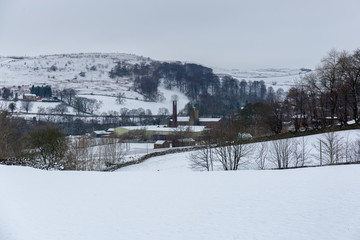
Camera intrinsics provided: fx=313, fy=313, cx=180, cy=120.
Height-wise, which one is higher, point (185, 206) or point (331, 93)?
point (331, 93)

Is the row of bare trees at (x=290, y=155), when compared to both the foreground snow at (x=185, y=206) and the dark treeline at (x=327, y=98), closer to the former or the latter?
the foreground snow at (x=185, y=206)

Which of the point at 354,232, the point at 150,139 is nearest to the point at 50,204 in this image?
the point at 354,232

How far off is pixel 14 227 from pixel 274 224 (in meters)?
7.40

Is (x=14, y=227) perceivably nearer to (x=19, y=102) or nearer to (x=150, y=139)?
(x=150, y=139)

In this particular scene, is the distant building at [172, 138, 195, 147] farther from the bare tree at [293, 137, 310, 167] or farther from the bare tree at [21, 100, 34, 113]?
the bare tree at [21, 100, 34, 113]

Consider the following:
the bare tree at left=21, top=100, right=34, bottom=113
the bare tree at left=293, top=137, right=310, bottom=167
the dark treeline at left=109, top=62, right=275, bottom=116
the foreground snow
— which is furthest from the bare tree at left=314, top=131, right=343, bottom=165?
the dark treeline at left=109, top=62, right=275, bottom=116

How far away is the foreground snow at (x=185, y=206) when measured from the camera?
8656mm

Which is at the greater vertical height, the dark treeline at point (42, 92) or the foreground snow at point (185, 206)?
the dark treeline at point (42, 92)

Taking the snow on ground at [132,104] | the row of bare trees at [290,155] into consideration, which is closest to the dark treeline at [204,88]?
the snow on ground at [132,104]

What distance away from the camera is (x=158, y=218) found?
32.8 ft

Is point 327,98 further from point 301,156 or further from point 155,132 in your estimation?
point 155,132

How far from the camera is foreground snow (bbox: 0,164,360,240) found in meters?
8.66

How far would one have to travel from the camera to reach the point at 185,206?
11.2m

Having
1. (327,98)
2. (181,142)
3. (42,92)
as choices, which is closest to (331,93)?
(327,98)
